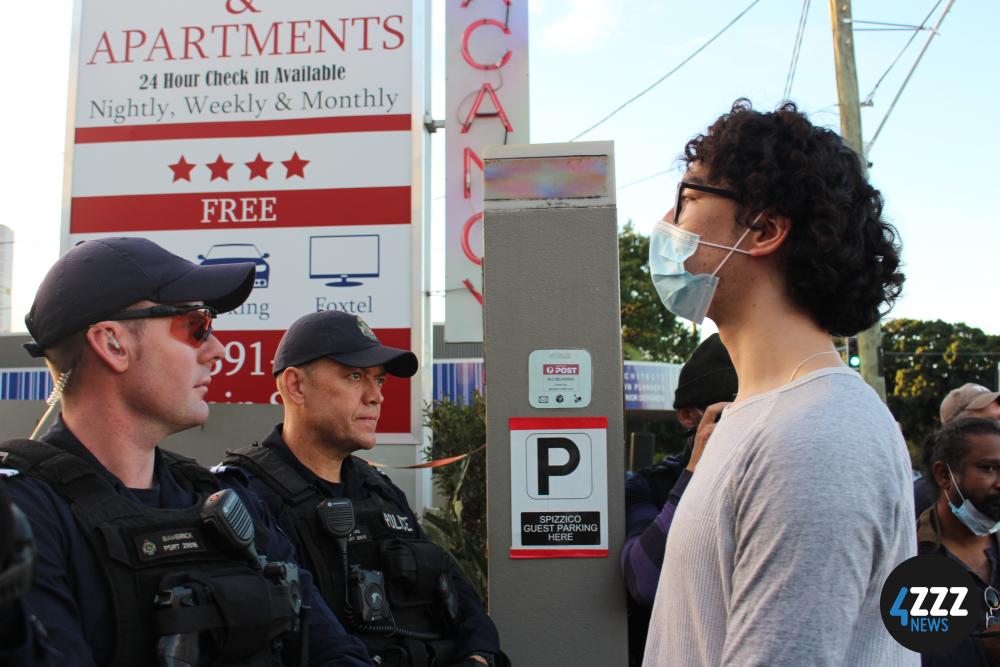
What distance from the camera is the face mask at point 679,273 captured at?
185cm

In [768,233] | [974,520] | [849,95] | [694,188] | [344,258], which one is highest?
[849,95]

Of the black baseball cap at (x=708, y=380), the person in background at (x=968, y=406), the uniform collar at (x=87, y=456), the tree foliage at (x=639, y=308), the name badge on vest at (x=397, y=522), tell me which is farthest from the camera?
the tree foliage at (x=639, y=308)

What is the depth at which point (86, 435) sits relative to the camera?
7.13 ft

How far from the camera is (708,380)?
3453 mm

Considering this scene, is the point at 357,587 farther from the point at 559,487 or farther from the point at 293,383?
the point at 293,383

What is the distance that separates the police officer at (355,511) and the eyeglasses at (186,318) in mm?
933

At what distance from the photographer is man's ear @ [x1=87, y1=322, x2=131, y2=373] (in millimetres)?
2168

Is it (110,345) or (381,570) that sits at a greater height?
(110,345)

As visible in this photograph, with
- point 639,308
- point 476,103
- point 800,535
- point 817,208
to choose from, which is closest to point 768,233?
point 817,208

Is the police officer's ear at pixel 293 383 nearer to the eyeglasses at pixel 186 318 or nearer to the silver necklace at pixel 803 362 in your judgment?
the eyeglasses at pixel 186 318

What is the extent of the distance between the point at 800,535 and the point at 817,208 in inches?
26.8

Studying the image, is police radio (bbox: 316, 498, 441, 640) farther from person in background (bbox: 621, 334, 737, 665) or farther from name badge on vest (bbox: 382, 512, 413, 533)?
person in background (bbox: 621, 334, 737, 665)

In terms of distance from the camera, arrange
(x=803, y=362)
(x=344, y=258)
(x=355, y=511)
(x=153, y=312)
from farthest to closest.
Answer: (x=344, y=258) < (x=355, y=511) < (x=153, y=312) < (x=803, y=362)

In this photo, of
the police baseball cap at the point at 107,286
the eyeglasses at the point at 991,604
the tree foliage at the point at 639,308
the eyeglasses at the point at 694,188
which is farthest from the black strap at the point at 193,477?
the tree foliage at the point at 639,308
